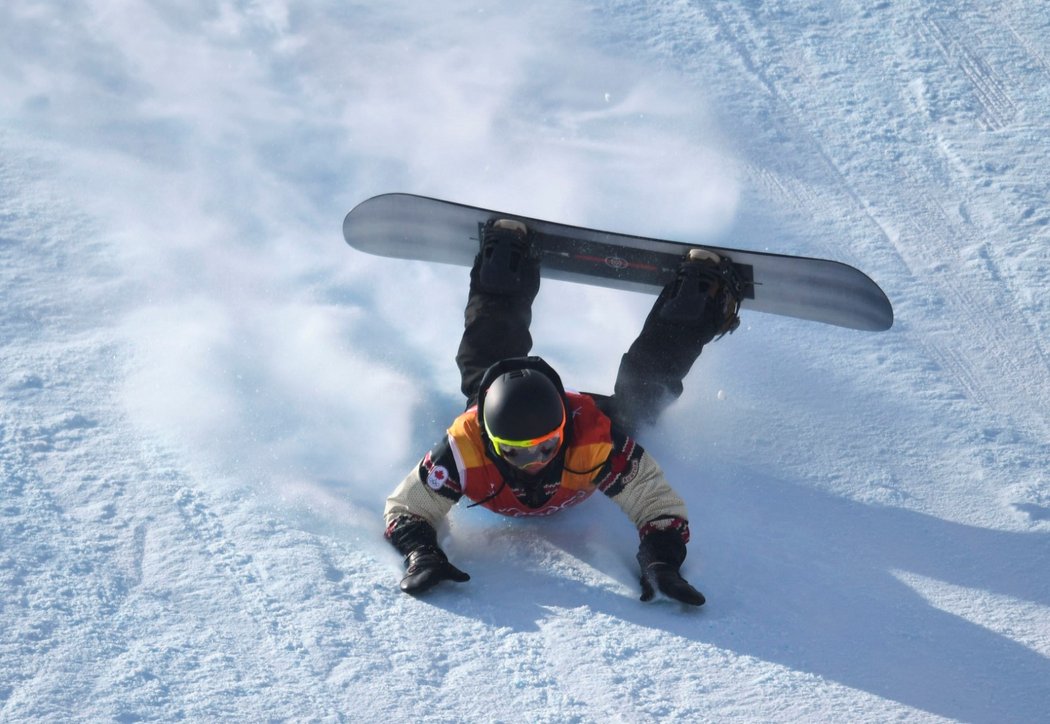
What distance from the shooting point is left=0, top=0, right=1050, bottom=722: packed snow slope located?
153 inches

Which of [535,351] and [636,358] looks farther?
[535,351]

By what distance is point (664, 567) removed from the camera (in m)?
4.14

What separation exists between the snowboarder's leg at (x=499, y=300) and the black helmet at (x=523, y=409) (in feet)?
2.82

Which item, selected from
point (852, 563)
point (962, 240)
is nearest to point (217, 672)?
point (852, 563)

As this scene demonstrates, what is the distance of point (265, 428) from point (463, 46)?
347cm

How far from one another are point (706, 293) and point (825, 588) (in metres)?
1.30

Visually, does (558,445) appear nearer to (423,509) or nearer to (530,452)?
(530,452)

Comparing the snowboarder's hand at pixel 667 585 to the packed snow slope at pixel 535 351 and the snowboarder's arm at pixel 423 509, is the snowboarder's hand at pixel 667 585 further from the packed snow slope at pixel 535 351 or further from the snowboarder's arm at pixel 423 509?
the snowboarder's arm at pixel 423 509

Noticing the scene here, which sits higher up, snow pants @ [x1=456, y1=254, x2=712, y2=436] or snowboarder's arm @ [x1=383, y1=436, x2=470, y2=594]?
snow pants @ [x1=456, y1=254, x2=712, y2=436]

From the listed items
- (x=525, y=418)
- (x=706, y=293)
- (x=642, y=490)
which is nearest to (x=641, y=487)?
(x=642, y=490)

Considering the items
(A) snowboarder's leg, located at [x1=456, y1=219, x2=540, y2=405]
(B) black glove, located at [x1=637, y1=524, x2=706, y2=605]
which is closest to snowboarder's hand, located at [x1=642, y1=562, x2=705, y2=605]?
(B) black glove, located at [x1=637, y1=524, x2=706, y2=605]

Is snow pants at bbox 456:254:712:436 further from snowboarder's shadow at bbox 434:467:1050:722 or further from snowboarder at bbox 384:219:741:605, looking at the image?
snowboarder's shadow at bbox 434:467:1050:722

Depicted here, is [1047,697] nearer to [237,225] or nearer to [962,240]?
[962,240]

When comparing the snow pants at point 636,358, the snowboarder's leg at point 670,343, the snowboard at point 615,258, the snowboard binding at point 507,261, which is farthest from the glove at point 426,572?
the snowboard at point 615,258
